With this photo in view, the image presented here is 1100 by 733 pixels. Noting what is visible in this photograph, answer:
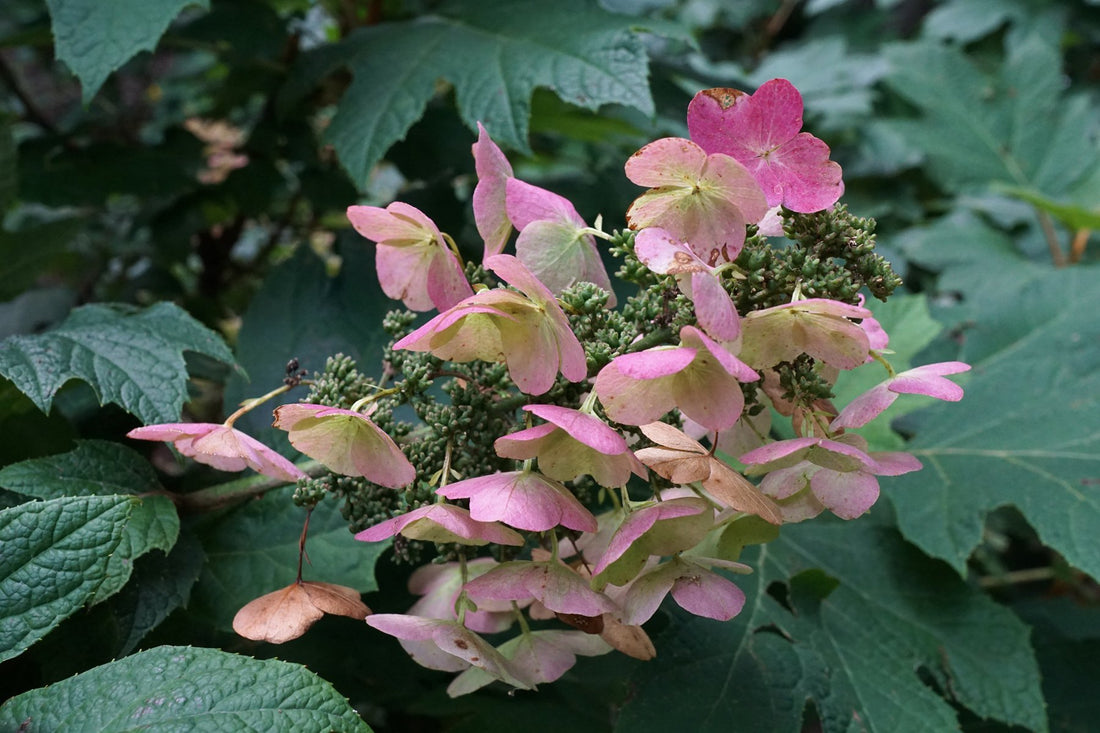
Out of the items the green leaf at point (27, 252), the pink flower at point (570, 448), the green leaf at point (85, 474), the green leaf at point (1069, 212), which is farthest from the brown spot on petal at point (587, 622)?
the green leaf at point (1069, 212)

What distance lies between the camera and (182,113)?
2.61 meters

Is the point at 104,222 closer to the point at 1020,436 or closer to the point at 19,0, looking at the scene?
the point at 19,0

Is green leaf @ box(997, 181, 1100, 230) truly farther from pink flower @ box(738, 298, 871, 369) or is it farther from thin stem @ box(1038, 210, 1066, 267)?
pink flower @ box(738, 298, 871, 369)

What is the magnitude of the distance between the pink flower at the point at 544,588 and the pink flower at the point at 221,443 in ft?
0.68

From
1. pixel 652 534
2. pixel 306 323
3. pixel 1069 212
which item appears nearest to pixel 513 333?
pixel 652 534

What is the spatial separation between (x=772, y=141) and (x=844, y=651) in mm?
740

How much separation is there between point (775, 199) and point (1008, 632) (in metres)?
0.89

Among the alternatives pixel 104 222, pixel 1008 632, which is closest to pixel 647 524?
pixel 1008 632

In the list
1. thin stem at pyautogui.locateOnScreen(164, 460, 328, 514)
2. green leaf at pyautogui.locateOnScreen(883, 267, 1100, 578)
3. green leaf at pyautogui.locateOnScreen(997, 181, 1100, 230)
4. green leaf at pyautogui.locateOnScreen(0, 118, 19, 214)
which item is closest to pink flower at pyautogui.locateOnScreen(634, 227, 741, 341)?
thin stem at pyautogui.locateOnScreen(164, 460, 328, 514)

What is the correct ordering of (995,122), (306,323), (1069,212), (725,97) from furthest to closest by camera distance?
(995,122), (1069,212), (306,323), (725,97)

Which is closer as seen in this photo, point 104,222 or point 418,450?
point 418,450

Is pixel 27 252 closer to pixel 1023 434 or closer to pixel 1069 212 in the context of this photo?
pixel 1023 434

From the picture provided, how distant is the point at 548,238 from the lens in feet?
2.65

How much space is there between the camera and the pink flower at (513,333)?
0.69 m
